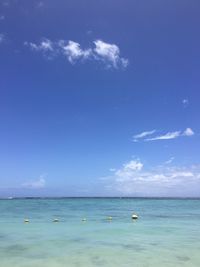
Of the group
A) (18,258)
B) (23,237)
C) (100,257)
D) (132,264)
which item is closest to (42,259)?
(18,258)

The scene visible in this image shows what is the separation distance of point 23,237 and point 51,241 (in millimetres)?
2461

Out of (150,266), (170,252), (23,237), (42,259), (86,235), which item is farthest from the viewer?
(86,235)

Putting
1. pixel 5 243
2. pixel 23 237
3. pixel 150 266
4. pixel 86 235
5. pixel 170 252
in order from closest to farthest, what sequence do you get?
pixel 150 266 → pixel 170 252 → pixel 5 243 → pixel 23 237 → pixel 86 235

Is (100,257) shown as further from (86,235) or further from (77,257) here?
(86,235)

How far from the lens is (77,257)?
15.1 m

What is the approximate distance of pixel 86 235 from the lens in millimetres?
22781

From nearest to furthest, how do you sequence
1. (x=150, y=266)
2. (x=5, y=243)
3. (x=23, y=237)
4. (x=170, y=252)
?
1. (x=150, y=266)
2. (x=170, y=252)
3. (x=5, y=243)
4. (x=23, y=237)

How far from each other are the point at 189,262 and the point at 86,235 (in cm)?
975

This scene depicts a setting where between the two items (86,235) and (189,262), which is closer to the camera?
(189,262)

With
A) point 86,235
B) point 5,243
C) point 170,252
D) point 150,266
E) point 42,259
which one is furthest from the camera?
point 86,235

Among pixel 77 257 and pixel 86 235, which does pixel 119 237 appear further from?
pixel 77 257

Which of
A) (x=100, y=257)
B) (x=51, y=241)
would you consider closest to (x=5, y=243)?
(x=51, y=241)

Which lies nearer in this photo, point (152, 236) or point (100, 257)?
point (100, 257)

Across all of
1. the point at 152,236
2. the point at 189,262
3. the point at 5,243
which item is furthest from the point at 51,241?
the point at 189,262
